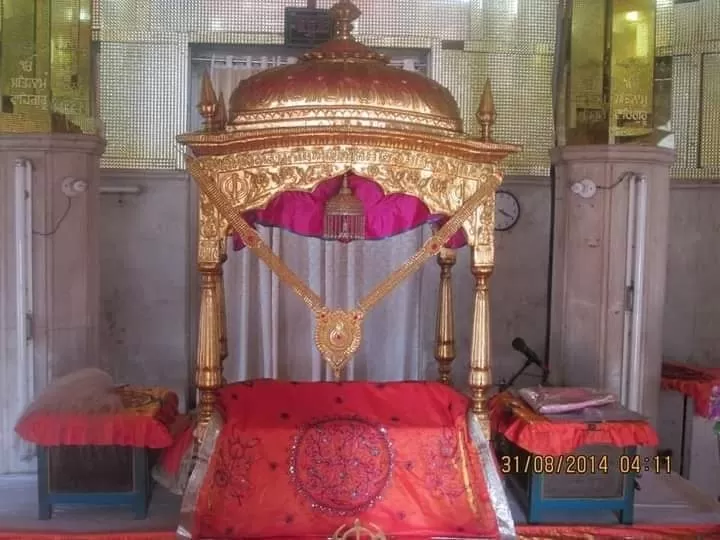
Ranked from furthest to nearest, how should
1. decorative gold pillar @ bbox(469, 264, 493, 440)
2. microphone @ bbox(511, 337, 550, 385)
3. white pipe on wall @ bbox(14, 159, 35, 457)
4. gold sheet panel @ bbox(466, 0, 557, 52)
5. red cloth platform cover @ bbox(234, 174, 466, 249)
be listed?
1. gold sheet panel @ bbox(466, 0, 557, 52)
2. microphone @ bbox(511, 337, 550, 385)
3. white pipe on wall @ bbox(14, 159, 35, 457)
4. red cloth platform cover @ bbox(234, 174, 466, 249)
5. decorative gold pillar @ bbox(469, 264, 493, 440)

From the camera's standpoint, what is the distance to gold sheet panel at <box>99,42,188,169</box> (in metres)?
4.55

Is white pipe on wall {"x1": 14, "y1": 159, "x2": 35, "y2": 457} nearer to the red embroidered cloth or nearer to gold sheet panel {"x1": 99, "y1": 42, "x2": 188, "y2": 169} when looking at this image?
gold sheet panel {"x1": 99, "y1": 42, "x2": 188, "y2": 169}

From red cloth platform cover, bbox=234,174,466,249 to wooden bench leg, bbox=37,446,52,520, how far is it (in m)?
1.26

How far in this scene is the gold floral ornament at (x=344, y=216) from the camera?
2932 millimetres

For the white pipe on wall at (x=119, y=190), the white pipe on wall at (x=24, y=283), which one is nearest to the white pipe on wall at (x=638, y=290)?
the white pipe on wall at (x=119, y=190)

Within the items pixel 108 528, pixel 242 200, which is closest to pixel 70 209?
pixel 242 200

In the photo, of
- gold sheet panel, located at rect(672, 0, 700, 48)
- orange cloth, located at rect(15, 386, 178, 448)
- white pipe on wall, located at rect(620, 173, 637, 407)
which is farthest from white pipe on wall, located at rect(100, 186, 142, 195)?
gold sheet panel, located at rect(672, 0, 700, 48)

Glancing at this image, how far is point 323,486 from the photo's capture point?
2.85 m

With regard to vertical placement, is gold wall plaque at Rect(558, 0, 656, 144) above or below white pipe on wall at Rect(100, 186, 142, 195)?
above

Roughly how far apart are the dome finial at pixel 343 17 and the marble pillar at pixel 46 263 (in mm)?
1581

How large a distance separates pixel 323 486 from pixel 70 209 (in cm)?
213

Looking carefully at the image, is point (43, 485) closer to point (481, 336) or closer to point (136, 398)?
point (136, 398)

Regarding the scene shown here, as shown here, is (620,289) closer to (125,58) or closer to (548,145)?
(548,145)

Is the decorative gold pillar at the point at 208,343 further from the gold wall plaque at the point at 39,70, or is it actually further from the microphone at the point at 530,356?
the microphone at the point at 530,356
